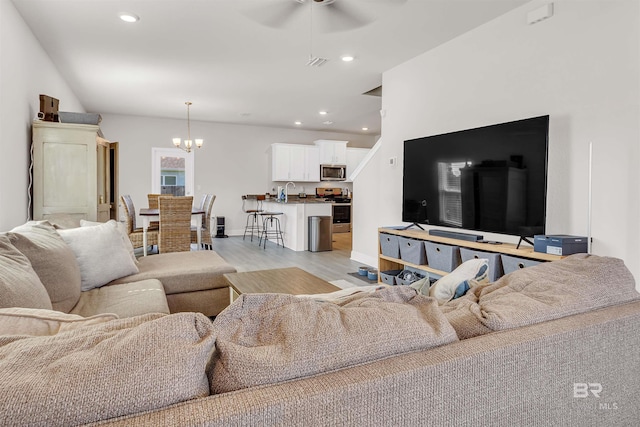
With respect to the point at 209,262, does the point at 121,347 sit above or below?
above

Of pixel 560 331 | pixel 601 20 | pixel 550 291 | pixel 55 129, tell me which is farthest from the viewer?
pixel 55 129

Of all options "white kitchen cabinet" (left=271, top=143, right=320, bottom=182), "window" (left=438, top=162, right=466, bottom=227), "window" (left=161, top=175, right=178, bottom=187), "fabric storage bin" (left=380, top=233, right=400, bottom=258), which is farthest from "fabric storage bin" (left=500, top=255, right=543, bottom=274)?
"window" (left=161, top=175, right=178, bottom=187)

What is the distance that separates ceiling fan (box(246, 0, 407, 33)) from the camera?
2.34 m

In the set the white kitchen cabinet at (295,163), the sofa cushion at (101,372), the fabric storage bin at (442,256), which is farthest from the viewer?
the white kitchen cabinet at (295,163)

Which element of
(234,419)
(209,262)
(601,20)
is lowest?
(209,262)

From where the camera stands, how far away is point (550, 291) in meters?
1.07

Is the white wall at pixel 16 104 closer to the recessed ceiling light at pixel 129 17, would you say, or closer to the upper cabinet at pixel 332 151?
the recessed ceiling light at pixel 129 17

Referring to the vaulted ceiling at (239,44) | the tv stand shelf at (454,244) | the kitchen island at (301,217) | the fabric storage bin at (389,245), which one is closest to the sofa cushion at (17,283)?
the vaulted ceiling at (239,44)

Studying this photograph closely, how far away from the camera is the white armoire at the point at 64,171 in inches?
142

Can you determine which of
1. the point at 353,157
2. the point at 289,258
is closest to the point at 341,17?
the point at 289,258

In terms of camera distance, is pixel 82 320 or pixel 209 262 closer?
pixel 82 320

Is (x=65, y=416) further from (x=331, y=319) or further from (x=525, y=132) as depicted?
(x=525, y=132)

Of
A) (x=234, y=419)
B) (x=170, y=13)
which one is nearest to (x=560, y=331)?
(x=234, y=419)

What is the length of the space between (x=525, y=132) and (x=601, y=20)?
0.86 metres
